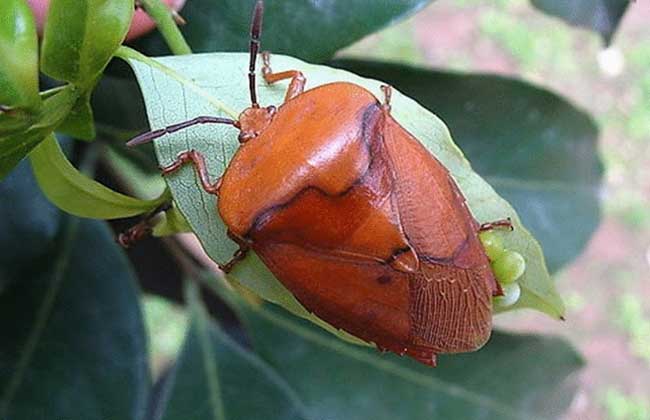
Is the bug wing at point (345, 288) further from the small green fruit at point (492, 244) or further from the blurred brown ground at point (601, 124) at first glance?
the blurred brown ground at point (601, 124)

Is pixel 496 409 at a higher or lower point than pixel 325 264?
lower

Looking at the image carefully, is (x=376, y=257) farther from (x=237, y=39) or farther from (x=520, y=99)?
(x=520, y=99)

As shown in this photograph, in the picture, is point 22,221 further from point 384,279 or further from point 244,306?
point 384,279

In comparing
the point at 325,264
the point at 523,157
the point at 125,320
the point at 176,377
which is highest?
the point at 325,264

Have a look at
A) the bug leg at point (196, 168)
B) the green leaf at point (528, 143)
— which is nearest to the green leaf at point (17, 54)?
the bug leg at point (196, 168)

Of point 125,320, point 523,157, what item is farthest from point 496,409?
point 125,320

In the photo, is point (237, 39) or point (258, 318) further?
point (258, 318)

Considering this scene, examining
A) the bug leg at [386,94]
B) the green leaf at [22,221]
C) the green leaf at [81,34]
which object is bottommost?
the green leaf at [22,221]
